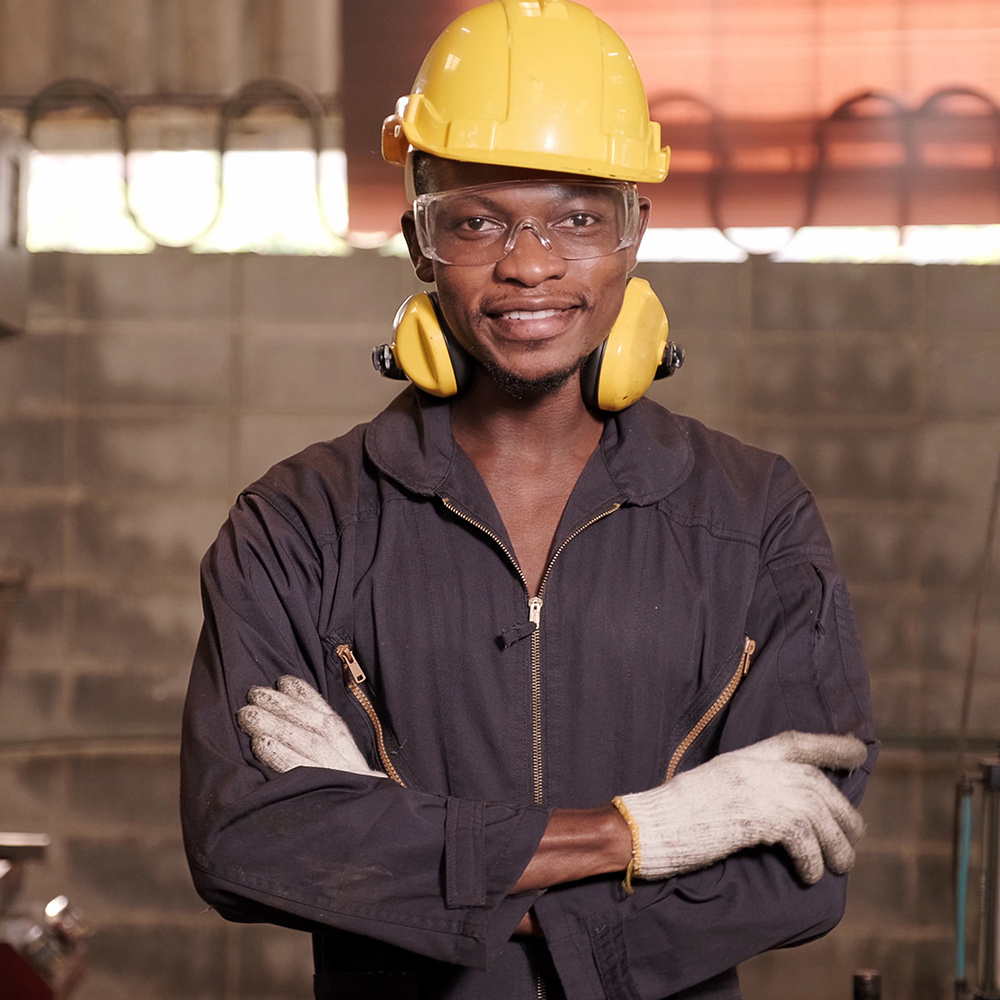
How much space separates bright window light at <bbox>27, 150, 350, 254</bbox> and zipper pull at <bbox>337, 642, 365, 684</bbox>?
192cm

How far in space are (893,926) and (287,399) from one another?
6.41 feet

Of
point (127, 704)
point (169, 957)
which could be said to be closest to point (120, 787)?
point (127, 704)

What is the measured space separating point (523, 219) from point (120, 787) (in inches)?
85.7

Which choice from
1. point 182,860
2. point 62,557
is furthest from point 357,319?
point 182,860

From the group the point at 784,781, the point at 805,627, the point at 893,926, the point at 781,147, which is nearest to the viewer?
the point at 784,781

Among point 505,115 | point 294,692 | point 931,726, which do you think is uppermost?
point 505,115

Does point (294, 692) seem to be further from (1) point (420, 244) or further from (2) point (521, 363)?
(1) point (420, 244)

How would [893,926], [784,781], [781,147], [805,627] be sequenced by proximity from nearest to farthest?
[784,781], [805,627], [893,926], [781,147]

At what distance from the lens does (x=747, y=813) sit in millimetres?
1298

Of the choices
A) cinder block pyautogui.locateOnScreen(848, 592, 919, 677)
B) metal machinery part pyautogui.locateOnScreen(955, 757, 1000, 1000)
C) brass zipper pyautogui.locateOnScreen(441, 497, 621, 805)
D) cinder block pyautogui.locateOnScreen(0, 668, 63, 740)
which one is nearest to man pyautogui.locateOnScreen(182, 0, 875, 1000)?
brass zipper pyautogui.locateOnScreen(441, 497, 621, 805)

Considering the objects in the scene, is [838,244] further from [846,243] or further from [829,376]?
[829,376]

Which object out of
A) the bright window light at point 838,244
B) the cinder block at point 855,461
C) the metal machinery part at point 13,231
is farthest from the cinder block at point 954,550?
the metal machinery part at point 13,231

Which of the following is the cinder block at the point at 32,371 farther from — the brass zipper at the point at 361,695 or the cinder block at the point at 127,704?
the brass zipper at the point at 361,695

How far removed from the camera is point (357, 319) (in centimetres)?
309
